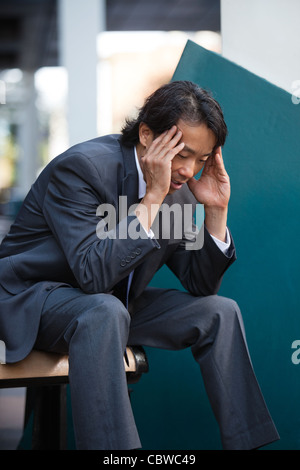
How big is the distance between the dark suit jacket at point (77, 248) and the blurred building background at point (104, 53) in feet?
1.28

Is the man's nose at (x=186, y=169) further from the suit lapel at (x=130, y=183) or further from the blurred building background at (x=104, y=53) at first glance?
the blurred building background at (x=104, y=53)

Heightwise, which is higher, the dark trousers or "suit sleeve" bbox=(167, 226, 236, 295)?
"suit sleeve" bbox=(167, 226, 236, 295)

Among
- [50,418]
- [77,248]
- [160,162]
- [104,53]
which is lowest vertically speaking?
[50,418]

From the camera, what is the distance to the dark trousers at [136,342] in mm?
1683

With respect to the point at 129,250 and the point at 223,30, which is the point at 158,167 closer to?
the point at 129,250

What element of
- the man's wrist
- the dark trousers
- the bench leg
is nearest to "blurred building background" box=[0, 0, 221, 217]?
the man's wrist

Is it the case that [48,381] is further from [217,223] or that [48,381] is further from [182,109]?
[182,109]

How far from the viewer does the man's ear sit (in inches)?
81.4

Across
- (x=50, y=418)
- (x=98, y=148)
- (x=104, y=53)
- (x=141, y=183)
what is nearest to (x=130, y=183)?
(x=141, y=183)

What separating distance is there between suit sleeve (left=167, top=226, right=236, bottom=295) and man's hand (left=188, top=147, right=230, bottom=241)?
40mm

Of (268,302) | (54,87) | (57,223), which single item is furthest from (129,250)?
(54,87)

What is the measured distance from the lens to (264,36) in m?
2.62

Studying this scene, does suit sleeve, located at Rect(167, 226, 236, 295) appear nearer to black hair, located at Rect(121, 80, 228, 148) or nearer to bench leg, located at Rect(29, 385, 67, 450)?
black hair, located at Rect(121, 80, 228, 148)

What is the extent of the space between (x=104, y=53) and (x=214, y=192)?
6.44 metres
